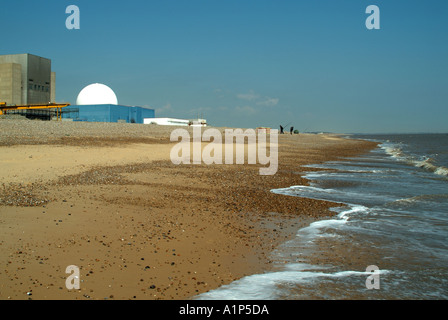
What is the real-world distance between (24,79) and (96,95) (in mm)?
17357

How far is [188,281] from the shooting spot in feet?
15.0

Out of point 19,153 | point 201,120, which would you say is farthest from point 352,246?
point 201,120

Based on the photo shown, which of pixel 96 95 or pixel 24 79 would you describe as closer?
pixel 24 79

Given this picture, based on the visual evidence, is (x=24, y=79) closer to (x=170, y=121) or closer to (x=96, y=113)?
(x=96, y=113)

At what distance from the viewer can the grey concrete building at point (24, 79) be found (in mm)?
52094

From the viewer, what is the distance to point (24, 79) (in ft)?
178

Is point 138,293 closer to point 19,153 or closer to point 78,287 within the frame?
point 78,287

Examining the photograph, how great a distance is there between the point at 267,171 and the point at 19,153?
10298 mm

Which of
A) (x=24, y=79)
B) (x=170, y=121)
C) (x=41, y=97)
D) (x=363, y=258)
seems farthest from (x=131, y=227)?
(x=170, y=121)

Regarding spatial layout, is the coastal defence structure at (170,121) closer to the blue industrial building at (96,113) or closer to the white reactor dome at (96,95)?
the white reactor dome at (96,95)

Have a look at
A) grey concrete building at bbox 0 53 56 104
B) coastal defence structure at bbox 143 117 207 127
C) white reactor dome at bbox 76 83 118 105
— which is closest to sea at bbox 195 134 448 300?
grey concrete building at bbox 0 53 56 104

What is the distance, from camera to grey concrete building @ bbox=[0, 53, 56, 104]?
52.1 meters

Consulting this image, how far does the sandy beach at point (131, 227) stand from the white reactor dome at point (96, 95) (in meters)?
60.4

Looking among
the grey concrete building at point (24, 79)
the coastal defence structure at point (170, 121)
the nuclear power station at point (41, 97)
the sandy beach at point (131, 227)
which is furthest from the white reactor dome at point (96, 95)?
the sandy beach at point (131, 227)
